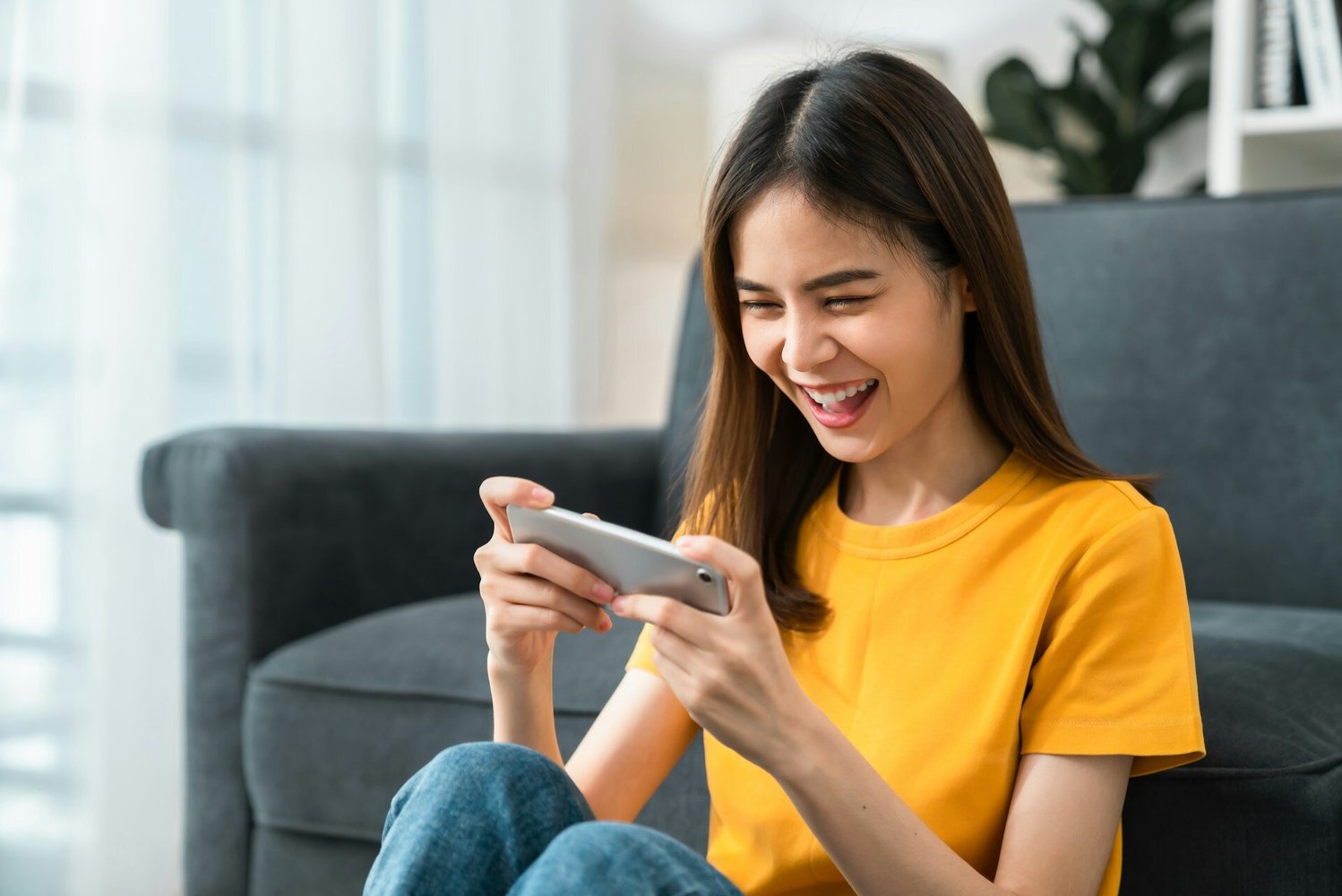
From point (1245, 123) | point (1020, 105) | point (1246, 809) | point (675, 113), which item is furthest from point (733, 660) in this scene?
point (675, 113)

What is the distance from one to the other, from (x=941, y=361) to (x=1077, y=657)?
216 millimetres

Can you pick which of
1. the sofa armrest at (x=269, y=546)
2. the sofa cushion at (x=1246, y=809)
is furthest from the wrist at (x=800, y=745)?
the sofa armrest at (x=269, y=546)

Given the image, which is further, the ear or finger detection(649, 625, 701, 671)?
the ear

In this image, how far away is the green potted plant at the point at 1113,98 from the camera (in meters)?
2.70

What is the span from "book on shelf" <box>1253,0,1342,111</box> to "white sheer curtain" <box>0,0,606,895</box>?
140 cm

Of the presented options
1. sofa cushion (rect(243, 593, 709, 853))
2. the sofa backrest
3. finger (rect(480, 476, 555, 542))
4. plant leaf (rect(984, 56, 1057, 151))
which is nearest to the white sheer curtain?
sofa cushion (rect(243, 593, 709, 853))

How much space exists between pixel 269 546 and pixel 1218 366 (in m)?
1.11

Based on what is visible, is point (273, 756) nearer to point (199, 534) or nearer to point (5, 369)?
point (199, 534)

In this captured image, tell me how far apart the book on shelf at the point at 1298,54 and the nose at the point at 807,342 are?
68.6 inches

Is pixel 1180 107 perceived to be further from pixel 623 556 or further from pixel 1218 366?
pixel 623 556

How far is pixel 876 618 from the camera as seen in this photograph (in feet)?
3.13

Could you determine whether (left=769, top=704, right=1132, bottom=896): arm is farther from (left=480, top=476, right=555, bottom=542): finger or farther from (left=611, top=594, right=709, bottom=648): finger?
(left=480, top=476, right=555, bottom=542): finger

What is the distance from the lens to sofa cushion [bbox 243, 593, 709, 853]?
4.45ft

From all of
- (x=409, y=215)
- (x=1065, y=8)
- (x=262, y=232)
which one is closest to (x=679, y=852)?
(x=262, y=232)
